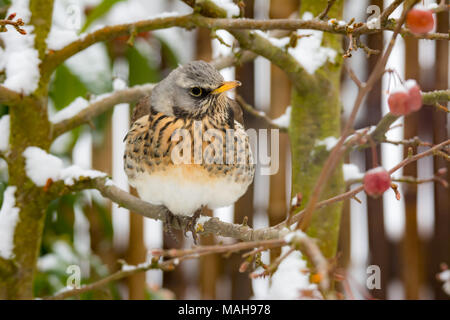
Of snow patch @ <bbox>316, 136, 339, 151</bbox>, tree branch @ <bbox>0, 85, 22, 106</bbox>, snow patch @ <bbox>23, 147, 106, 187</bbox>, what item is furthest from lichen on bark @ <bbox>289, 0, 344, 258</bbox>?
tree branch @ <bbox>0, 85, 22, 106</bbox>

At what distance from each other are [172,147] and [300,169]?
0.24 m

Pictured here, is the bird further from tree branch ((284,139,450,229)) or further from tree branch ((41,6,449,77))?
tree branch ((284,139,450,229))

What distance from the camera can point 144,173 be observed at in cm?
78

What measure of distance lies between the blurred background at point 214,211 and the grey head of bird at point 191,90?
49 cm

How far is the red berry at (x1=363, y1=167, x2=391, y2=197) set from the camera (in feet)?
1.26

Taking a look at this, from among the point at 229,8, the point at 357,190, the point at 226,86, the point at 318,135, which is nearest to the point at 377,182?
the point at 357,190

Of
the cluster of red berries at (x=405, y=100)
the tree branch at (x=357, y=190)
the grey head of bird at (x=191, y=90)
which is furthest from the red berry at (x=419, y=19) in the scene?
the grey head of bird at (x=191, y=90)

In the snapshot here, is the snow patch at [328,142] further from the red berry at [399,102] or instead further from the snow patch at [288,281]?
the red berry at [399,102]

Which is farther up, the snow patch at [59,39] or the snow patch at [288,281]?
the snow patch at [59,39]

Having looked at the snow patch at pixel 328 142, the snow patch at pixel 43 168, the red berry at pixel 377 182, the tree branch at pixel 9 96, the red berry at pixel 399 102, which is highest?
the tree branch at pixel 9 96

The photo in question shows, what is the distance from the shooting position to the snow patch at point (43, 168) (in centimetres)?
81

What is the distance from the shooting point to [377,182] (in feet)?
1.26

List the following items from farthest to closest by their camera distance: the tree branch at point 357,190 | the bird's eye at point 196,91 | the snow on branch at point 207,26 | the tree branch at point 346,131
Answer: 1. the bird's eye at point 196,91
2. the snow on branch at point 207,26
3. the tree branch at point 357,190
4. the tree branch at point 346,131
